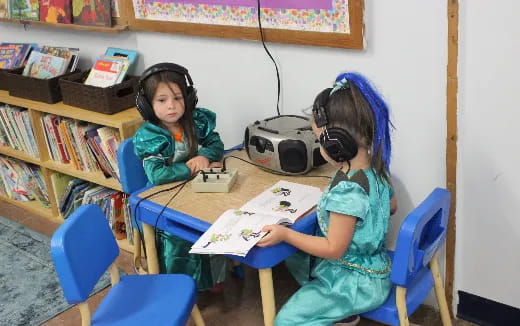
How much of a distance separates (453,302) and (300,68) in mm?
936

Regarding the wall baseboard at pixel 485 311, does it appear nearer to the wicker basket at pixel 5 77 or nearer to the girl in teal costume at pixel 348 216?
the girl in teal costume at pixel 348 216

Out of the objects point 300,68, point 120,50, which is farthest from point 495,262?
point 120,50

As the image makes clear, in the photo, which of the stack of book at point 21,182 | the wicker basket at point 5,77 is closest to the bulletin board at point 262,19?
the wicker basket at point 5,77

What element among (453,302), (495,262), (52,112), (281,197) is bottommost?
(453,302)

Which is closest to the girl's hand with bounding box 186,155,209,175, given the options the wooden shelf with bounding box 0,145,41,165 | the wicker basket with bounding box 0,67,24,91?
the wooden shelf with bounding box 0,145,41,165

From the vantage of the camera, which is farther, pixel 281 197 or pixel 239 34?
pixel 239 34

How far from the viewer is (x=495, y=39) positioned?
5.04ft

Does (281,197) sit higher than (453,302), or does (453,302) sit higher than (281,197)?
(281,197)

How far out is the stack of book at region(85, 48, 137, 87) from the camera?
2398mm

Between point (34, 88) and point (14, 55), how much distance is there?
373 millimetres

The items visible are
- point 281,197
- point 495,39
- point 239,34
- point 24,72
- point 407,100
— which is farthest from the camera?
point 24,72

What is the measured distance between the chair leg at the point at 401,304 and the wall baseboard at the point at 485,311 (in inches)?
20.9

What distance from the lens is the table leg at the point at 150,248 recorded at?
5.65 feet

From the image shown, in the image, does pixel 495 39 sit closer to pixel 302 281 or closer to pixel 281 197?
pixel 281 197
